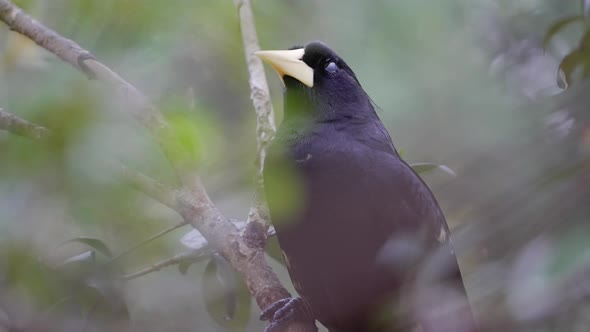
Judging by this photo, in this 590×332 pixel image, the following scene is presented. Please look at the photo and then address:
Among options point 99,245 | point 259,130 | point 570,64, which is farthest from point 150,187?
point 259,130

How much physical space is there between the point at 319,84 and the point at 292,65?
10 centimetres

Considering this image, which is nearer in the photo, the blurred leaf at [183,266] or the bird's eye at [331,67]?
the blurred leaf at [183,266]

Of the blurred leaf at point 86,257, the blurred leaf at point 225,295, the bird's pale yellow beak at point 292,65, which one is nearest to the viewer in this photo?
the blurred leaf at point 86,257

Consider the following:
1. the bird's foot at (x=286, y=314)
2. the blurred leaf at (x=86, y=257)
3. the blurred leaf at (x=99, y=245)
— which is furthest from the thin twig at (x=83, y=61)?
the bird's foot at (x=286, y=314)

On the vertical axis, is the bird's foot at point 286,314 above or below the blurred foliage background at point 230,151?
below

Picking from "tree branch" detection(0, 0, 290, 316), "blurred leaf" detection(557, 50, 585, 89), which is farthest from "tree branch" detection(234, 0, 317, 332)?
"blurred leaf" detection(557, 50, 585, 89)

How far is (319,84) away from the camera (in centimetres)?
192

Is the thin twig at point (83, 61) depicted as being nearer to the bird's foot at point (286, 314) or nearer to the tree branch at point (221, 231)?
the tree branch at point (221, 231)

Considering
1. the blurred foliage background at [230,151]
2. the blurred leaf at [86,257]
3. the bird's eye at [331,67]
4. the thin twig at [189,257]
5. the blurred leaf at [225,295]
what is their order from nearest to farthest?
the blurred foliage background at [230,151]
the blurred leaf at [86,257]
the thin twig at [189,257]
the blurred leaf at [225,295]
the bird's eye at [331,67]

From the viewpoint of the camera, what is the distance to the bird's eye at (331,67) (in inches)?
77.6

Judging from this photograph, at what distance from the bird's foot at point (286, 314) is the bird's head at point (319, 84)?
1.53 ft

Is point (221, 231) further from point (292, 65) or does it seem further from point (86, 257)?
point (292, 65)

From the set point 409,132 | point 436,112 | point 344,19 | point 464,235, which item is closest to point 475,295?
point 464,235

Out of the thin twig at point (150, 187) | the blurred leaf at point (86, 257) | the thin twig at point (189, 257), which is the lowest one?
the thin twig at point (189, 257)
